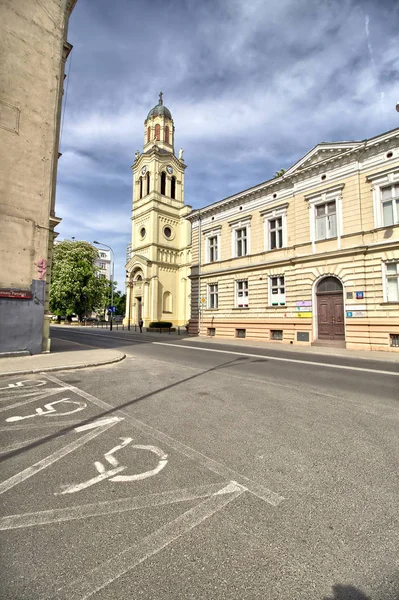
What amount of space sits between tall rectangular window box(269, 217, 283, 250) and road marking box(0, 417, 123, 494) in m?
19.4

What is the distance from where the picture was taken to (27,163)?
13062 mm

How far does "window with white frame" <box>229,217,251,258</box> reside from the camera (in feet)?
78.7

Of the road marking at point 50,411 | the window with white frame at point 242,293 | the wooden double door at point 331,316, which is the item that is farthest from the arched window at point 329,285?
the road marking at point 50,411

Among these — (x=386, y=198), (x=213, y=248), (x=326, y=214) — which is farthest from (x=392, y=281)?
(x=213, y=248)

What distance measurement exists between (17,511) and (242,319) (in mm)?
21373

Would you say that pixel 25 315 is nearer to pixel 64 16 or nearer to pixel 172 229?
pixel 64 16

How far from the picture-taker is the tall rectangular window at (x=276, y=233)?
2194cm

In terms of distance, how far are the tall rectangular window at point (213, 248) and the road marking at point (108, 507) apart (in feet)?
79.8

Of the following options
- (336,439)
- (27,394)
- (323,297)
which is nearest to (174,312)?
(323,297)

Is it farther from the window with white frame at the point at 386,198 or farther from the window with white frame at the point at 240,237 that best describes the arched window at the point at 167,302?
the window with white frame at the point at 386,198

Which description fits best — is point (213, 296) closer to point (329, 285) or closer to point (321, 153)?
point (329, 285)

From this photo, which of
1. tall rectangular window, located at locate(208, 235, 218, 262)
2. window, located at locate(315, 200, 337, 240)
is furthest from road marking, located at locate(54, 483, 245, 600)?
tall rectangular window, located at locate(208, 235, 218, 262)

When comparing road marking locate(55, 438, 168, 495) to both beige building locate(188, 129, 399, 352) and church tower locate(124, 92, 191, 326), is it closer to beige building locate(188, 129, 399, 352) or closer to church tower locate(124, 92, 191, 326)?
beige building locate(188, 129, 399, 352)

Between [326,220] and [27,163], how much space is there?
54.1 feet
